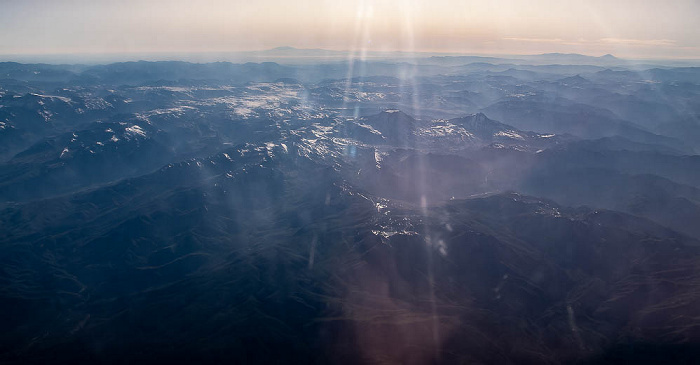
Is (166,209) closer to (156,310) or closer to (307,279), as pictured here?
(156,310)

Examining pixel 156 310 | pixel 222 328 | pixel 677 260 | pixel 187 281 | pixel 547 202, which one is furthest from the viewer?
pixel 547 202

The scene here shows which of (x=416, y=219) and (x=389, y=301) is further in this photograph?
(x=416, y=219)

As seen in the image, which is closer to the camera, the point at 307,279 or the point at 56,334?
the point at 56,334

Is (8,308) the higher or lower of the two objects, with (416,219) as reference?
lower

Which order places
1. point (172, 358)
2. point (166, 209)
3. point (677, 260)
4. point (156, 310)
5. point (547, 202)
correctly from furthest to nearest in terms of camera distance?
point (166, 209)
point (547, 202)
point (677, 260)
point (156, 310)
point (172, 358)

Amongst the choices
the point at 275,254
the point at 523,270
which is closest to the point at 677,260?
the point at 523,270

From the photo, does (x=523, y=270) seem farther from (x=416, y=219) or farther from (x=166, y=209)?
(x=166, y=209)

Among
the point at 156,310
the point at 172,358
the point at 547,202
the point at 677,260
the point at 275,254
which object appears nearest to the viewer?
the point at 172,358

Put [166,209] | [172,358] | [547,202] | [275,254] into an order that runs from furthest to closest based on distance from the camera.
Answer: [166,209]
[547,202]
[275,254]
[172,358]

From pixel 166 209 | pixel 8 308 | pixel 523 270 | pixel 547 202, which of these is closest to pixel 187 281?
pixel 8 308
